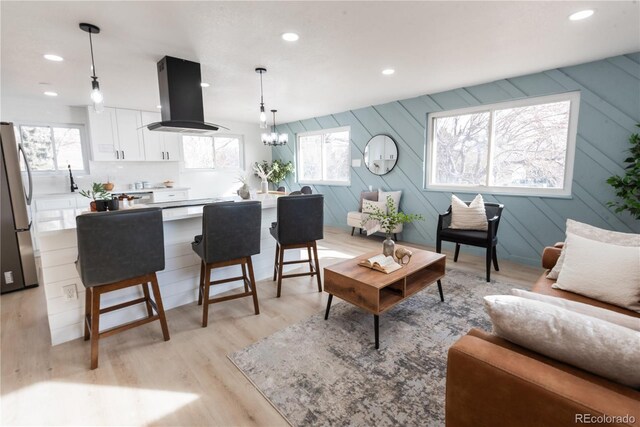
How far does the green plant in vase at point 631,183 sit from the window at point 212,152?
6.70 metres

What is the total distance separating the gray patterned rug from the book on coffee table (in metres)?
0.50

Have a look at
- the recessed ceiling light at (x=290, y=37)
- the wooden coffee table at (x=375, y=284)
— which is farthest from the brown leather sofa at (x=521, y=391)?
the recessed ceiling light at (x=290, y=37)

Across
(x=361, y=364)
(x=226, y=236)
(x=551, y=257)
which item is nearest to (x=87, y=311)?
(x=226, y=236)

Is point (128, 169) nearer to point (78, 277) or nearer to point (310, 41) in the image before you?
point (78, 277)

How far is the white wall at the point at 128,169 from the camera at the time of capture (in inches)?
185

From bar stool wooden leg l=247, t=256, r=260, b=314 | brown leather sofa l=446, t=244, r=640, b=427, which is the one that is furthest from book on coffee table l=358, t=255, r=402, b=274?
brown leather sofa l=446, t=244, r=640, b=427

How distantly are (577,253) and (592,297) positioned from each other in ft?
0.96

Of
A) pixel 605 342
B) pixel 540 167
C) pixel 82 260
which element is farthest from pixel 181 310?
pixel 540 167

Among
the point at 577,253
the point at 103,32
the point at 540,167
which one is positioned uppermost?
the point at 103,32

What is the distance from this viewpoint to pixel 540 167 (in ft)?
12.5

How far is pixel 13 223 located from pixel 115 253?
2.37 m

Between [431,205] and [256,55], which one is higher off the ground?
[256,55]

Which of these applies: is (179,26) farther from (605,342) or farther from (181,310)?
(605,342)

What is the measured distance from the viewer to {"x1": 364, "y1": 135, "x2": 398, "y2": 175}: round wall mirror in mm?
5213
